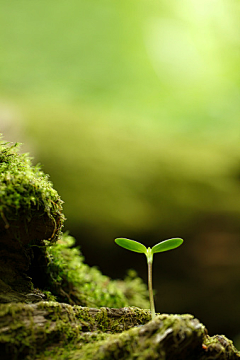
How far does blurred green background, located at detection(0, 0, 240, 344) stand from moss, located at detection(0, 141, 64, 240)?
1.77m

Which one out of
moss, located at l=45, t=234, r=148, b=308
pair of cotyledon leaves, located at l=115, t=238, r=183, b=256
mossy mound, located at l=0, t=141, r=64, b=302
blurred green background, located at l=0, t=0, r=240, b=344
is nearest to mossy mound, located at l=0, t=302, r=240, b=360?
mossy mound, located at l=0, t=141, r=64, b=302

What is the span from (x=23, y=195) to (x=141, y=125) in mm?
2398

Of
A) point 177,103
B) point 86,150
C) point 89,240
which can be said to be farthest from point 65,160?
point 177,103

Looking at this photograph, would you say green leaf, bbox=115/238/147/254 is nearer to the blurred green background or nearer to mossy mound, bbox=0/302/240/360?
mossy mound, bbox=0/302/240/360

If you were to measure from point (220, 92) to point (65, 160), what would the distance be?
1.93 m

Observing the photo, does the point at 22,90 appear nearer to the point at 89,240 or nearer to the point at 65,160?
the point at 65,160

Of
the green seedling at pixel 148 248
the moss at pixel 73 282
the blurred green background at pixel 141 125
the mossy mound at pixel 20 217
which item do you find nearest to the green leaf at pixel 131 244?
the green seedling at pixel 148 248

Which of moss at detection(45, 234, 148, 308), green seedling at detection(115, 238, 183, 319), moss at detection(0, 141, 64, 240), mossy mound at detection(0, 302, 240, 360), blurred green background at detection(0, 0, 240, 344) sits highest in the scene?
blurred green background at detection(0, 0, 240, 344)

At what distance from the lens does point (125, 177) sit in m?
3.16

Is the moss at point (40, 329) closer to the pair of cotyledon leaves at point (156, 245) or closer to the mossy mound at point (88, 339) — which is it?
the mossy mound at point (88, 339)

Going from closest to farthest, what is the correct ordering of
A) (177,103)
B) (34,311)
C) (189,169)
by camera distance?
(34,311) < (189,169) < (177,103)

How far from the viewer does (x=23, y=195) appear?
117cm

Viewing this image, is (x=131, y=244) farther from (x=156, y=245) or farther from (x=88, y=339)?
(x=88, y=339)

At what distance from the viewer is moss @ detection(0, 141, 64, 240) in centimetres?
A: 112
